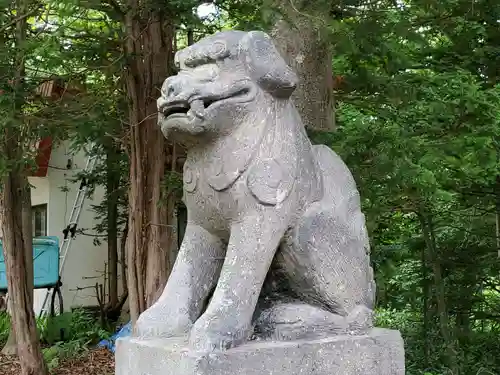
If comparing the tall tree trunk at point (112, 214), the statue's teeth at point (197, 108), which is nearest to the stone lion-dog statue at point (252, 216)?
the statue's teeth at point (197, 108)

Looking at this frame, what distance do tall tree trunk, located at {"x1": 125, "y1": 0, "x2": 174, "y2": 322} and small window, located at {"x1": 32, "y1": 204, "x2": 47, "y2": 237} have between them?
569cm

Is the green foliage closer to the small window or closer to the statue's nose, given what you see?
the small window

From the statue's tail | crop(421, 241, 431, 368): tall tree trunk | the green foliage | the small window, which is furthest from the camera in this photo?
the small window

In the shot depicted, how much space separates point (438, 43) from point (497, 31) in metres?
0.54

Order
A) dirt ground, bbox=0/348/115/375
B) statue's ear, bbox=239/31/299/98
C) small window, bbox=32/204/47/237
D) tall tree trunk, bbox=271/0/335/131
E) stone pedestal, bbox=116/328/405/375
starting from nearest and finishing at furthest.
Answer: stone pedestal, bbox=116/328/405/375 → statue's ear, bbox=239/31/299/98 → tall tree trunk, bbox=271/0/335/131 → dirt ground, bbox=0/348/115/375 → small window, bbox=32/204/47/237

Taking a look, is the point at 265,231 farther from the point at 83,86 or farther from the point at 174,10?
the point at 83,86

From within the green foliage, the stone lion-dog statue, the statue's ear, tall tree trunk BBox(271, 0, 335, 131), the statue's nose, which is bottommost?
the green foliage

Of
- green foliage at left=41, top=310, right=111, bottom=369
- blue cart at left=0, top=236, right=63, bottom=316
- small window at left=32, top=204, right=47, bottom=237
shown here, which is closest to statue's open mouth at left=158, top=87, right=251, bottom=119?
green foliage at left=41, top=310, right=111, bottom=369

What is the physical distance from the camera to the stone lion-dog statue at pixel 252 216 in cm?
214

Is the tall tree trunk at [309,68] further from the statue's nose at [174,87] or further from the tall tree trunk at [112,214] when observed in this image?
the tall tree trunk at [112,214]

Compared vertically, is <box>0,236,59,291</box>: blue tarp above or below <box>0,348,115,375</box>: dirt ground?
above

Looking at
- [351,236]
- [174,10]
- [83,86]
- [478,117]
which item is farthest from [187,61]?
[83,86]

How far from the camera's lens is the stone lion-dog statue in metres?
2.14

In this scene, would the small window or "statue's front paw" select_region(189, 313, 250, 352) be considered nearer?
"statue's front paw" select_region(189, 313, 250, 352)
